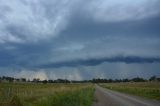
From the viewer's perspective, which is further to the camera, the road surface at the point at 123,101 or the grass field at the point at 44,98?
the road surface at the point at 123,101

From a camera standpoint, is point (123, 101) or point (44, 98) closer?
point (44, 98)

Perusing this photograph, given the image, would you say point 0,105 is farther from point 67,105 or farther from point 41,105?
point 67,105

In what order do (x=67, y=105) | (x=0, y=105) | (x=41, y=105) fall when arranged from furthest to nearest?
(x=67, y=105)
(x=41, y=105)
(x=0, y=105)

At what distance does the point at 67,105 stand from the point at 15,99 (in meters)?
6.08

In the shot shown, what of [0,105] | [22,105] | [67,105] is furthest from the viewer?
[67,105]

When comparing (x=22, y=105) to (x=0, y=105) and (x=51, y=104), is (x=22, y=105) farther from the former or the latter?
(x=51, y=104)

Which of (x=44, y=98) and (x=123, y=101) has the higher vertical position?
(x=44, y=98)

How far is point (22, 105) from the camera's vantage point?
23.1 meters

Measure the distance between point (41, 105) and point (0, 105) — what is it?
198 inches

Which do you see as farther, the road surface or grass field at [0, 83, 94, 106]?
the road surface

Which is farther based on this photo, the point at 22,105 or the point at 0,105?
the point at 22,105

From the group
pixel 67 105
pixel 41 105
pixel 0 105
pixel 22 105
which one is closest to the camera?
pixel 0 105

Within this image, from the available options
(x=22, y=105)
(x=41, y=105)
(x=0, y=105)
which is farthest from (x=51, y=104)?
(x=0, y=105)

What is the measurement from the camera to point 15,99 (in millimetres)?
23359
